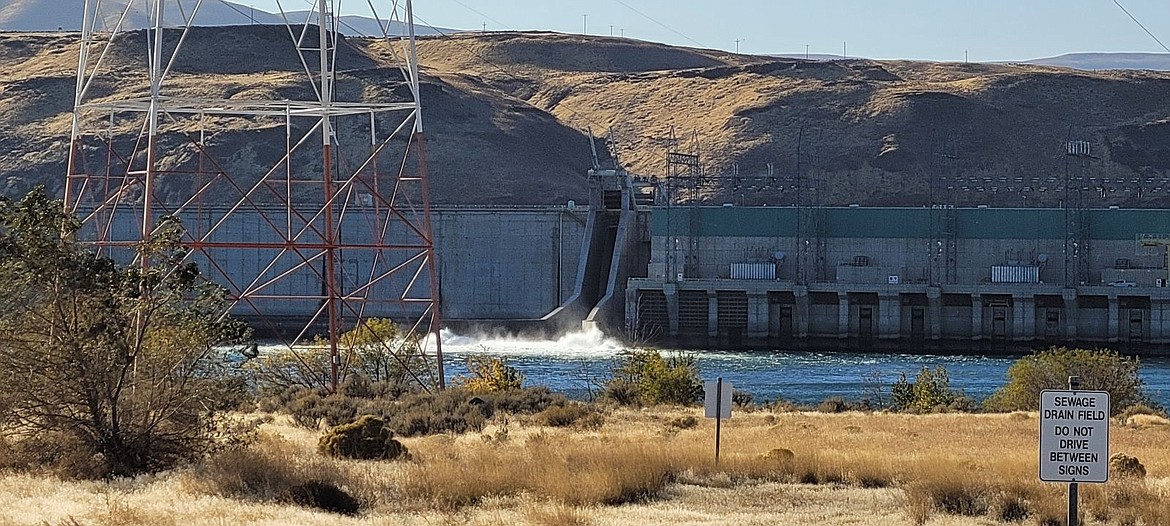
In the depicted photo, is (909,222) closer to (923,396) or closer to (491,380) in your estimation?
(923,396)

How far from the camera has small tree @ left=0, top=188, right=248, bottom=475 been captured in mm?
19078

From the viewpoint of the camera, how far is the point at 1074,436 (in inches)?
462

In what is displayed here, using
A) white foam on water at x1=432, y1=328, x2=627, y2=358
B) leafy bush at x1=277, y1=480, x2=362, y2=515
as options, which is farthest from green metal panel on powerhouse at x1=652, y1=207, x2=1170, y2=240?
leafy bush at x1=277, y1=480, x2=362, y2=515

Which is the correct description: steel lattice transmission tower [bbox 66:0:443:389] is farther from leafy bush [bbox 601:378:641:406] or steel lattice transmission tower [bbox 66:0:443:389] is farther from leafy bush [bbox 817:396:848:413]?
leafy bush [bbox 817:396:848:413]

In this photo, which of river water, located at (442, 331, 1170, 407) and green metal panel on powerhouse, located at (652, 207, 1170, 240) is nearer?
river water, located at (442, 331, 1170, 407)

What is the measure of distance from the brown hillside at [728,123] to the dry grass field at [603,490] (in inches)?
3277

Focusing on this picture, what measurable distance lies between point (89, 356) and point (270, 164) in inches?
3680

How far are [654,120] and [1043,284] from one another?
70.3m

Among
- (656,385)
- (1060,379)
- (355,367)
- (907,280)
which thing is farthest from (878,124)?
(355,367)

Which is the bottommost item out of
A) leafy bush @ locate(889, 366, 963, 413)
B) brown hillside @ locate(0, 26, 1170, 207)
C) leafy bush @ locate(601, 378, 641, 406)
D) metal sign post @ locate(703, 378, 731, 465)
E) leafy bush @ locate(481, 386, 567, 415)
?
leafy bush @ locate(889, 366, 963, 413)

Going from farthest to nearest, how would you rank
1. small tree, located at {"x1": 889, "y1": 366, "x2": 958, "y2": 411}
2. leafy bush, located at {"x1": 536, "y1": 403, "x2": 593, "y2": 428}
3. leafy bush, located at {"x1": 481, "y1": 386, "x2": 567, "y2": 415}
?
small tree, located at {"x1": 889, "y1": 366, "x2": 958, "y2": 411} → leafy bush, located at {"x1": 481, "y1": 386, "x2": 567, "y2": 415} → leafy bush, located at {"x1": 536, "y1": 403, "x2": 593, "y2": 428}

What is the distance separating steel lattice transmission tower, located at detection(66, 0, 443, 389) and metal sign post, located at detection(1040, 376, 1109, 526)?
64.0 ft

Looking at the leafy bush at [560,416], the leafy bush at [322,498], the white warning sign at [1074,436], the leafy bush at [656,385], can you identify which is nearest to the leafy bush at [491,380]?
the leafy bush at [656,385]

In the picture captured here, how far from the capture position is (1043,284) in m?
78.8
